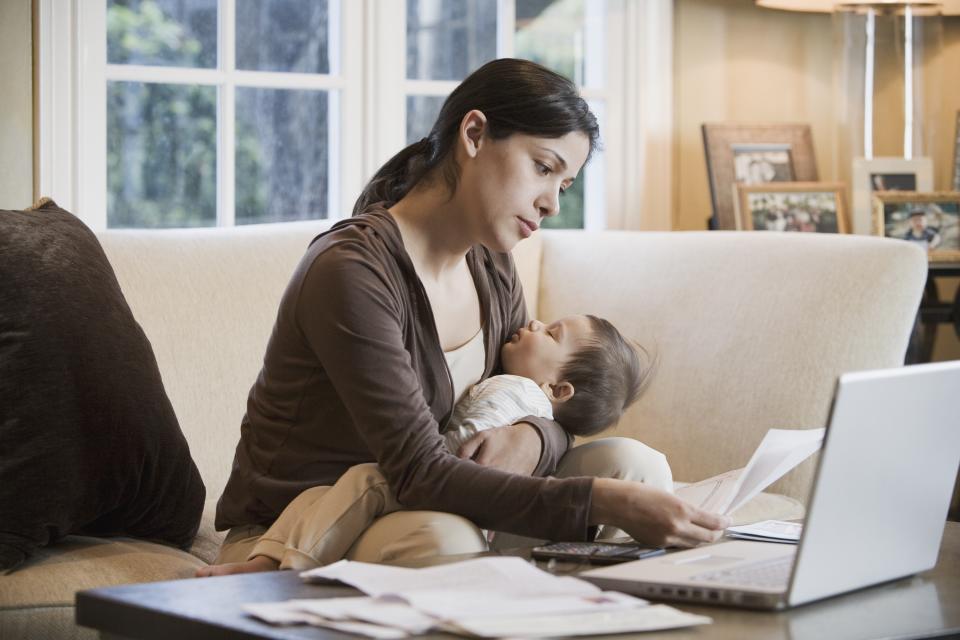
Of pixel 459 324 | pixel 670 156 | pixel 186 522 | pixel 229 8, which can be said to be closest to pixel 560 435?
pixel 459 324

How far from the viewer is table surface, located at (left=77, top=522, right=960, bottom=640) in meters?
1.04

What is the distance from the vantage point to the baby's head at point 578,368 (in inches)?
74.9

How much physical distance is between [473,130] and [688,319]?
88 cm

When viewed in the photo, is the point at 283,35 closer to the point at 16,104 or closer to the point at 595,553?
the point at 16,104

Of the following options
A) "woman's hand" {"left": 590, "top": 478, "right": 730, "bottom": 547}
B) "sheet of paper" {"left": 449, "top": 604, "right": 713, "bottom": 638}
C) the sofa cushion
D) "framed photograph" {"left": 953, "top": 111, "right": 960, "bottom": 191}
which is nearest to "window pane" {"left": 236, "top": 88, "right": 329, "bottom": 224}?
the sofa cushion

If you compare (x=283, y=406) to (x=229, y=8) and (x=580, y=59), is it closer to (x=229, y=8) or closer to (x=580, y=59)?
(x=229, y=8)

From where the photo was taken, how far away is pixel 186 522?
6.38 feet

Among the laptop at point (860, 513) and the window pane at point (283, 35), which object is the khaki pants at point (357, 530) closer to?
the laptop at point (860, 513)

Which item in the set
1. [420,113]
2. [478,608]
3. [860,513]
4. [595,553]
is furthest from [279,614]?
[420,113]

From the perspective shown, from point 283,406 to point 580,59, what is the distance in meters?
2.00

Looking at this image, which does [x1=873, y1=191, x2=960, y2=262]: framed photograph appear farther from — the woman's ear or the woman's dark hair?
the woman's ear

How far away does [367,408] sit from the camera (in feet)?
5.10

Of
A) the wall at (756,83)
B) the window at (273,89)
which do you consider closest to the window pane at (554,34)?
the window at (273,89)

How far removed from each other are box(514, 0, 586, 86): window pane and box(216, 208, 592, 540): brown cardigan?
1690 millimetres
